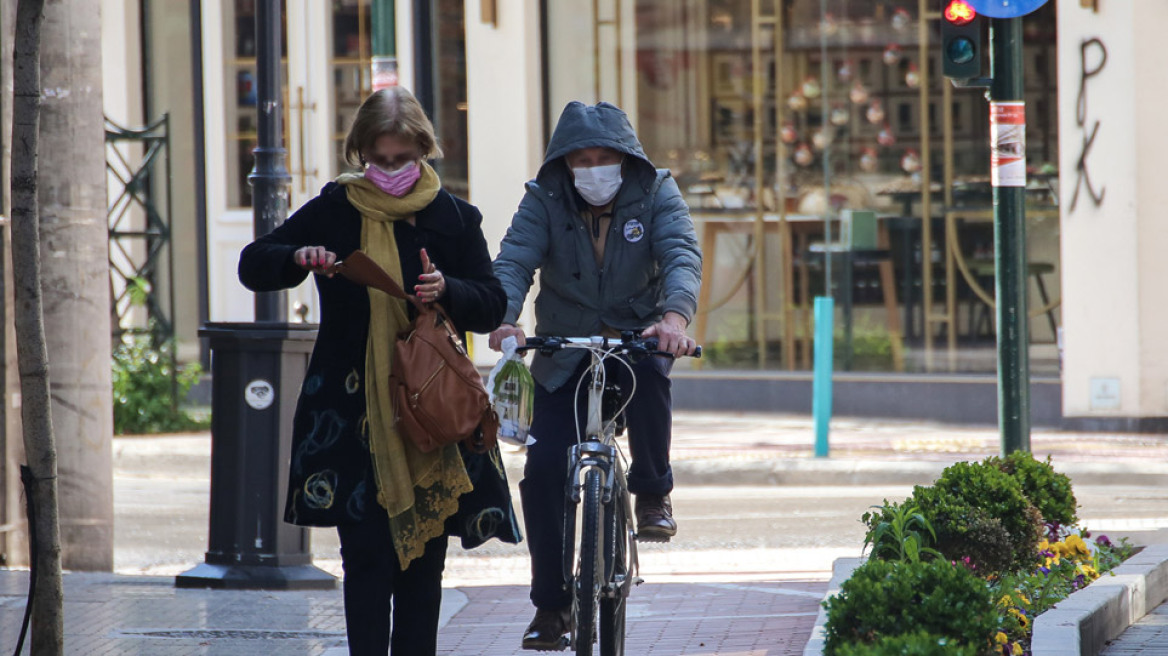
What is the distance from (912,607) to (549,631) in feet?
4.19

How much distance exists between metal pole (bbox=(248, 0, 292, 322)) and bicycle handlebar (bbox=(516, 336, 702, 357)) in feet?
10.1

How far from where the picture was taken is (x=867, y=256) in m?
14.9

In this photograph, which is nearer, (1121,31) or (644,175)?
(644,175)

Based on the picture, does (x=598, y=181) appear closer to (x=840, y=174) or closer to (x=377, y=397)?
(x=377, y=397)

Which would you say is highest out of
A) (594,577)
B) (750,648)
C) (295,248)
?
Answer: (295,248)

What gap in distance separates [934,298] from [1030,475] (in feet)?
26.4

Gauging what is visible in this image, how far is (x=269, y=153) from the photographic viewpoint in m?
7.77

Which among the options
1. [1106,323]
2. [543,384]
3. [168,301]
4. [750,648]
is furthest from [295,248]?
[168,301]

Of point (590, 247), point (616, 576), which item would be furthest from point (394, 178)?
point (616, 576)

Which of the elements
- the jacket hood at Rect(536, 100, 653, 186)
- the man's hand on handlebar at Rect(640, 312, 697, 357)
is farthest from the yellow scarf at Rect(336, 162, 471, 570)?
the jacket hood at Rect(536, 100, 653, 186)

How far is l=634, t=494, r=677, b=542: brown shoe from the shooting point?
550 centimetres

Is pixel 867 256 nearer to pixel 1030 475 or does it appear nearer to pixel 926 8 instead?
pixel 926 8

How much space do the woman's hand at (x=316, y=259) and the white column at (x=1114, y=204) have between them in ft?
32.9

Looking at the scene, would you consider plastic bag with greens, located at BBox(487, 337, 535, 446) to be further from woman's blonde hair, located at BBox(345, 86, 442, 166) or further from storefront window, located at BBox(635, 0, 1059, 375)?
storefront window, located at BBox(635, 0, 1059, 375)
